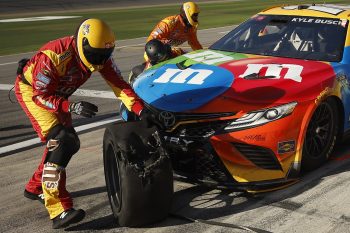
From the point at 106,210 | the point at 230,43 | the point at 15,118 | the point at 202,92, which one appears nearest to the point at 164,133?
the point at 202,92

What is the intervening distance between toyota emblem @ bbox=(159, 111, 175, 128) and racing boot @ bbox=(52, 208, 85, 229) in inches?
43.3

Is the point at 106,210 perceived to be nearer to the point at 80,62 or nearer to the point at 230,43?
the point at 80,62

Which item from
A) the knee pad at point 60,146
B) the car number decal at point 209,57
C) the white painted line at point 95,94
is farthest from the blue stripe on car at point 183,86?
the white painted line at point 95,94

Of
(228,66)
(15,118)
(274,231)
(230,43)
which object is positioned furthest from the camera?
(15,118)

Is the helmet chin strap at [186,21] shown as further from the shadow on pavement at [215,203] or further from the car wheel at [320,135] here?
the shadow on pavement at [215,203]

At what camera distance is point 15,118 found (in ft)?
27.1

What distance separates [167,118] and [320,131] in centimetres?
153

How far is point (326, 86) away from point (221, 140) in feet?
4.27

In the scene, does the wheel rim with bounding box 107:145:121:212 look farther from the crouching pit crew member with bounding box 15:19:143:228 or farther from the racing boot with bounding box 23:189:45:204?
the racing boot with bounding box 23:189:45:204

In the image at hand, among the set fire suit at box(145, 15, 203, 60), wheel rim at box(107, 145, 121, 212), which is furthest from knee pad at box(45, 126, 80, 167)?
fire suit at box(145, 15, 203, 60)

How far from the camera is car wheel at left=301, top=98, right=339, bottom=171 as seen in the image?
499 centimetres

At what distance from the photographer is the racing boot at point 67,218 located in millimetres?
4197

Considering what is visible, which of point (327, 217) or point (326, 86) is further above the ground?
point (326, 86)

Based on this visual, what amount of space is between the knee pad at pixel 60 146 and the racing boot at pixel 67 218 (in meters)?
0.40
